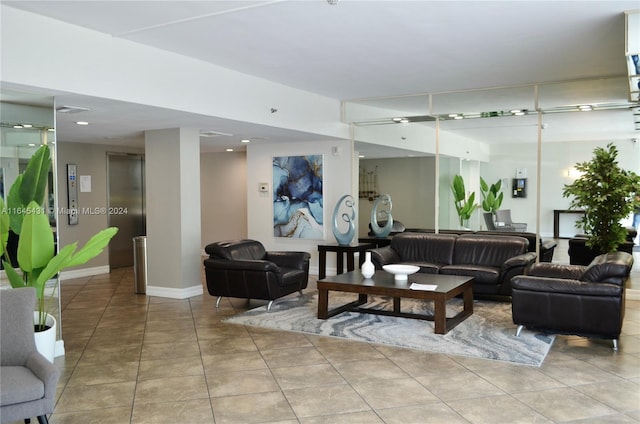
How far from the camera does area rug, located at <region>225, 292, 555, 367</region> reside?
4.97m

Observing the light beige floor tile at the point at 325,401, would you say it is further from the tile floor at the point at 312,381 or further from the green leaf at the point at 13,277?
the green leaf at the point at 13,277

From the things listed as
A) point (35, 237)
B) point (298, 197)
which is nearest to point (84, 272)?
point (298, 197)

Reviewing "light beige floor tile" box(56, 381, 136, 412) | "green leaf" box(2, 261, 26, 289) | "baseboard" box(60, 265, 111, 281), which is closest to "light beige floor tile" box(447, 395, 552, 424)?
"light beige floor tile" box(56, 381, 136, 412)

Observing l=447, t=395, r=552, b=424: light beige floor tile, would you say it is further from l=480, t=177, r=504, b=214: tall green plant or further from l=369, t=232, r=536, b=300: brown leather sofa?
l=480, t=177, r=504, b=214: tall green plant

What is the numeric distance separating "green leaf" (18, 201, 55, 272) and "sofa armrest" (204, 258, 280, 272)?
8.69ft

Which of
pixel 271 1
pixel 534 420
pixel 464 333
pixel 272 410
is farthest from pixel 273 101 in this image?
pixel 534 420

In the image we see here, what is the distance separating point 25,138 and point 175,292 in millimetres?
3317

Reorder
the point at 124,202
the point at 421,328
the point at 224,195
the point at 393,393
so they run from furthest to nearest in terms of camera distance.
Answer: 1. the point at 224,195
2. the point at 124,202
3. the point at 421,328
4. the point at 393,393

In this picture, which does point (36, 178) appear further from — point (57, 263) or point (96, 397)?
point (96, 397)

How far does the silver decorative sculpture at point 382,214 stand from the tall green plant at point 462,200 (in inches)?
41.9

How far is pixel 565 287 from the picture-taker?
5031mm

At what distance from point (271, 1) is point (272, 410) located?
9.74 feet

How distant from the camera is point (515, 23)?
195 inches

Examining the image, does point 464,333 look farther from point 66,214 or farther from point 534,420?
point 66,214
